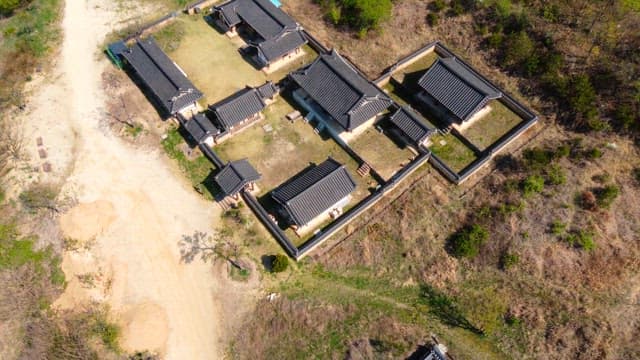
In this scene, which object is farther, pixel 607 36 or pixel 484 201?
pixel 607 36

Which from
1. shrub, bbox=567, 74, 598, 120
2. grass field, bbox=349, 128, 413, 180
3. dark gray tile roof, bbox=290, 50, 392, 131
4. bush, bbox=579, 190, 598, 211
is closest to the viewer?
bush, bbox=579, 190, 598, 211

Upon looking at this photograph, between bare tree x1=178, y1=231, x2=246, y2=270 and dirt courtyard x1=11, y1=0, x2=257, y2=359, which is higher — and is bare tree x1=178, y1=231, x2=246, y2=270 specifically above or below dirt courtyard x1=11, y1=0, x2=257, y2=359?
above

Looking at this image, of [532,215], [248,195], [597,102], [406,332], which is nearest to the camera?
[406,332]

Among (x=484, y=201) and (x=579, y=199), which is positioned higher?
(x=579, y=199)

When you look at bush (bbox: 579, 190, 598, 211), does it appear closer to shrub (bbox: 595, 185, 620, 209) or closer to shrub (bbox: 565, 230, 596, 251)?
shrub (bbox: 595, 185, 620, 209)

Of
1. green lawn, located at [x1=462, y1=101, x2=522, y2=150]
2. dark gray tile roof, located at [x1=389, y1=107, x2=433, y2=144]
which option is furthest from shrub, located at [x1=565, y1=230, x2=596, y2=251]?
dark gray tile roof, located at [x1=389, y1=107, x2=433, y2=144]

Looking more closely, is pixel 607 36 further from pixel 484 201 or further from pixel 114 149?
pixel 114 149

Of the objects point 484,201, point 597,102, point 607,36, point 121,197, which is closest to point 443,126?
point 484,201

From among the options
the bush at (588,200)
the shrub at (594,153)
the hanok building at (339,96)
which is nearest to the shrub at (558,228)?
the bush at (588,200)
